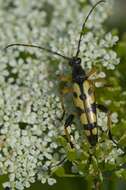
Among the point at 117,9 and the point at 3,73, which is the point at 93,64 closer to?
the point at 3,73

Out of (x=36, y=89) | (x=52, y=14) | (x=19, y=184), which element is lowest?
(x=19, y=184)

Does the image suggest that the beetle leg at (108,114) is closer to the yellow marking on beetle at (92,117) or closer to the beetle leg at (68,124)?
the yellow marking on beetle at (92,117)

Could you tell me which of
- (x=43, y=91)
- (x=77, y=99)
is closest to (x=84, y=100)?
(x=77, y=99)

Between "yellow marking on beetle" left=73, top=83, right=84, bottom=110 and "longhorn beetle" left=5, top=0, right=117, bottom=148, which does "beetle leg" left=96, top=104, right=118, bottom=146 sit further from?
"yellow marking on beetle" left=73, top=83, right=84, bottom=110

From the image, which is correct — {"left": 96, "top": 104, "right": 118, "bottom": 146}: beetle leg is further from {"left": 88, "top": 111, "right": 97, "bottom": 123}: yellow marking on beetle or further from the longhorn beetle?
{"left": 88, "top": 111, "right": 97, "bottom": 123}: yellow marking on beetle

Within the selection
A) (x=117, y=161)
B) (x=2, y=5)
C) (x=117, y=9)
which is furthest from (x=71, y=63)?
(x=117, y=9)

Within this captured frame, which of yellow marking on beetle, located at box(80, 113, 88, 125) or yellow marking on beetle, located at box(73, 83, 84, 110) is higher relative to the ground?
yellow marking on beetle, located at box(73, 83, 84, 110)

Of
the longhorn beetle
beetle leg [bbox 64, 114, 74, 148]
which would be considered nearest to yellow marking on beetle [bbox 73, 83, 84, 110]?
the longhorn beetle

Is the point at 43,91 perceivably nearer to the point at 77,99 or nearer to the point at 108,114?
the point at 77,99
